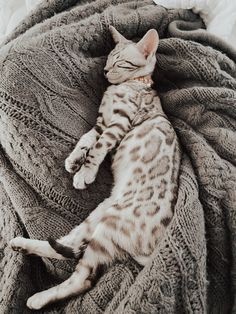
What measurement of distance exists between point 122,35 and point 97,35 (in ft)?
0.45

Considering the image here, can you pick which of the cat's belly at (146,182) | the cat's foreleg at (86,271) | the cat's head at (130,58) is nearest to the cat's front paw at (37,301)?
the cat's foreleg at (86,271)

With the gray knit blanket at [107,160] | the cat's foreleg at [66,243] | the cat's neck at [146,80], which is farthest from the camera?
the cat's neck at [146,80]

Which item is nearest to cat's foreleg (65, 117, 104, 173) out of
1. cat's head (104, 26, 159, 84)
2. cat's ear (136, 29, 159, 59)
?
cat's head (104, 26, 159, 84)

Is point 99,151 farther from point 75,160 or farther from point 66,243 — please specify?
point 66,243

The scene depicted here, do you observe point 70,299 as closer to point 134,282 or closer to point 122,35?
point 134,282

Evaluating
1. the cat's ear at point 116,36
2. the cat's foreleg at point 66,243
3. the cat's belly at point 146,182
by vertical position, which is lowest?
the cat's foreleg at point 66,243

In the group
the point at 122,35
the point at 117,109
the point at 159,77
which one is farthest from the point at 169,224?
the point at 122,35

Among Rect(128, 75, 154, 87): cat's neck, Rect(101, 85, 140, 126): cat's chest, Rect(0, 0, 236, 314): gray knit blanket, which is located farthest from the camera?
Rect(128, 75, 154, 87): cat's neck

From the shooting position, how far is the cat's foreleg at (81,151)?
1.12 metres

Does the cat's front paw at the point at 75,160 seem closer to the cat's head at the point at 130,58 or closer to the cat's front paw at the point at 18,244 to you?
the cat's front paw at the point at 18,244

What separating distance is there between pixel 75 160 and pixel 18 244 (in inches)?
11.3

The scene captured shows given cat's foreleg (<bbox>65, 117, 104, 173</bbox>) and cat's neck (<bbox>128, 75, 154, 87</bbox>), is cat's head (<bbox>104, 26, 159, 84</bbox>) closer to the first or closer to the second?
cat's neck (<bbox>128, 75, 154, 87</bbox>)

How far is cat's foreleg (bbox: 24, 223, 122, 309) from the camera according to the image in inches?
38.7

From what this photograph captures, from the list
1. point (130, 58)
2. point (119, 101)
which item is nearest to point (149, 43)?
point (130, 58)
